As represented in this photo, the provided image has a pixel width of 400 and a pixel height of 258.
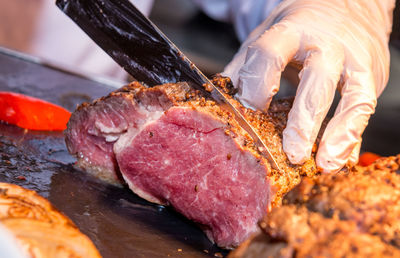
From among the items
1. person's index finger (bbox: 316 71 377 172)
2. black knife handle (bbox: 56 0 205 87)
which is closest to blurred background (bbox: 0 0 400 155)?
person's index finger (bbox: 316 71 377 172)

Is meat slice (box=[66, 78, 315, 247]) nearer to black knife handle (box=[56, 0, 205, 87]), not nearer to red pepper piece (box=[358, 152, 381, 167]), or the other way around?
black knife handle (box=[56, 0, 205, 87])

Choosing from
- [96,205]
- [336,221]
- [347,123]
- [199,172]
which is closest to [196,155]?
[199,172]

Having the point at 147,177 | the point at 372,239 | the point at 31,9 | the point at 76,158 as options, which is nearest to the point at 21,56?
the point at 31,9

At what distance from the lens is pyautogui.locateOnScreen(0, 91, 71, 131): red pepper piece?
115 inches

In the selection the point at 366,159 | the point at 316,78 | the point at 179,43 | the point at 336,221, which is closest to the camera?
the point at 336,221

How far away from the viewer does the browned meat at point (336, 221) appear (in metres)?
1.31

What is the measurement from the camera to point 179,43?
7227 millimetres

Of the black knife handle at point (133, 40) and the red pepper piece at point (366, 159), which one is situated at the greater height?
the black knife handle at point (133, 40)

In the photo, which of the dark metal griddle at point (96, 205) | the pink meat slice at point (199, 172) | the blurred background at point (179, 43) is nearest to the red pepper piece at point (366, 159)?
the blurred background at point (179, 43)

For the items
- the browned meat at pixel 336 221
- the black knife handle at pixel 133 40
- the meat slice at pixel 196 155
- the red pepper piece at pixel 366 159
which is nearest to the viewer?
the browned meat at pixel 336 221

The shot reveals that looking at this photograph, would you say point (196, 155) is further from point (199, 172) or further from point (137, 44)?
point (137, 44)

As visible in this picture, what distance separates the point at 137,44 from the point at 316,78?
1.01 m

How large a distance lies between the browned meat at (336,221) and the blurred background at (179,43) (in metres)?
2.80

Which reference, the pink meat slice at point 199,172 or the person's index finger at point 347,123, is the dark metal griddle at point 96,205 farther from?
the person's index finger at point 347,123
